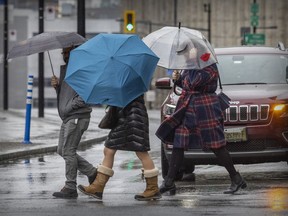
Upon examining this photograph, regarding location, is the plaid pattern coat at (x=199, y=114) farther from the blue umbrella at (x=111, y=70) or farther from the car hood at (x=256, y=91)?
the car hood at (x=256, y=91)

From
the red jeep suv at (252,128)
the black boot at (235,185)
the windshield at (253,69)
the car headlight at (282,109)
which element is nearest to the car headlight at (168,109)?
the red jeep suv at (252,128)

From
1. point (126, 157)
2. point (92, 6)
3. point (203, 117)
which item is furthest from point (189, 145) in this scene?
point (92, 6)

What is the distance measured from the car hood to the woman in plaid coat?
4.77ft

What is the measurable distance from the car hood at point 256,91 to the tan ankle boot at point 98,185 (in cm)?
241

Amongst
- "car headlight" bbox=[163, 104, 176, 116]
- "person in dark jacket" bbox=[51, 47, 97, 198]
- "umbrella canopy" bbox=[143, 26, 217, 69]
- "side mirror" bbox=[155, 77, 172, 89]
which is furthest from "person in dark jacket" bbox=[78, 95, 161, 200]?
"side mirror" bbox=[155, 77, 172, 89]

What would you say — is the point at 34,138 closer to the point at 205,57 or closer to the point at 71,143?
the point at 71,143

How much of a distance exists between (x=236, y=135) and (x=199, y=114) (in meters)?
1.35

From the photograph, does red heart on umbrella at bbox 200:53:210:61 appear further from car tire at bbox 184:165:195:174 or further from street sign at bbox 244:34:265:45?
street sign at bbox 244:34:265:45

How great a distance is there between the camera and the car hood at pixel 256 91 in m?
14.0

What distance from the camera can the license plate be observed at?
45.1 ft

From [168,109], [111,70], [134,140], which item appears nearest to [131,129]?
[134,140]

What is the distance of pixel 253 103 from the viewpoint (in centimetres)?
1386

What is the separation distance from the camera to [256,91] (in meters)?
14.2

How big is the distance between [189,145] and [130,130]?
0.89m
